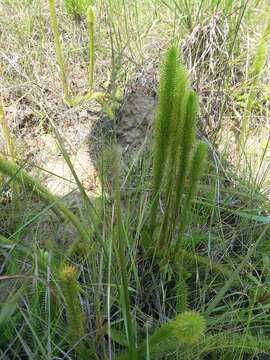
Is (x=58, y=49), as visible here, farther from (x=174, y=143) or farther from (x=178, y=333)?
(x=178, y=333)

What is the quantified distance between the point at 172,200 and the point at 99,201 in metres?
0.30

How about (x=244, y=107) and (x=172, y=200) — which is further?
(x=244, y=107)

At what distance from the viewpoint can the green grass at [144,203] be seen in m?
1.11

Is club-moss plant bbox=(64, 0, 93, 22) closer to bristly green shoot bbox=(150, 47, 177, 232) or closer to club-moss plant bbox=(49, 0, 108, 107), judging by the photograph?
club-moss plant bbox=(49, 0, 108, 107)

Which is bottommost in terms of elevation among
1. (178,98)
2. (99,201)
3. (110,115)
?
(99,201)

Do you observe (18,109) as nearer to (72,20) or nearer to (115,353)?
(72,20)

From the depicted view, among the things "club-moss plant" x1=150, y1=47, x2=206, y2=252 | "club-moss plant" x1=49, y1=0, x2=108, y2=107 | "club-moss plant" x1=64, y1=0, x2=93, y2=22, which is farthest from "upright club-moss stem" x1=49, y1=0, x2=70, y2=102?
"club-moss plant" x1=150, y1=47, x2=206, y2=252

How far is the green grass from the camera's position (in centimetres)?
111

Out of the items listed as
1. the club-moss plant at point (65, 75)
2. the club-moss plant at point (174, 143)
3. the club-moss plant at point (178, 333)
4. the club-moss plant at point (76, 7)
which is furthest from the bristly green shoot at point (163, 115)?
the club-moss plant at point (76, 7)

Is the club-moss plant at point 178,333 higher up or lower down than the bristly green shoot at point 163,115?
lower down

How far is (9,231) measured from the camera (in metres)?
1.53

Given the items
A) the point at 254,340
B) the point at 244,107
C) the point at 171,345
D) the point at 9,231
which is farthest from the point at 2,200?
the point at 244,107

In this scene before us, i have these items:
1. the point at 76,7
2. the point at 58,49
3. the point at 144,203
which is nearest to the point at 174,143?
the point at 144,203

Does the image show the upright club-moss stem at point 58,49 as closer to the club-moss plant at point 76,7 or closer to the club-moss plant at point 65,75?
the club-moss plant at point 65,75
